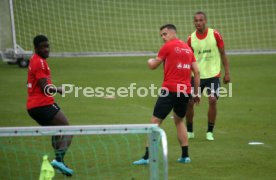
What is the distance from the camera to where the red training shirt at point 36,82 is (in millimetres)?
9445

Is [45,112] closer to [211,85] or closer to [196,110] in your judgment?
[211,85]

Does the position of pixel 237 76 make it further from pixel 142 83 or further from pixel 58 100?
pixel 58 100

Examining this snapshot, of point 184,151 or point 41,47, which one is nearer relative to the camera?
point 41,47

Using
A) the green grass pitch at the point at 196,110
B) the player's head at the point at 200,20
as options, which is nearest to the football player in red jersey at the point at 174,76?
the green grass pitch at the point at 196,110

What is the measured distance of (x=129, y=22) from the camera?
3281cm

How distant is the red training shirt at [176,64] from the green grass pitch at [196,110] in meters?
1.19

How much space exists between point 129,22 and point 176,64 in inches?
906

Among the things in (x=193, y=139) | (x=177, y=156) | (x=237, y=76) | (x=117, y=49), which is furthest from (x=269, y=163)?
(x=117, y=49)

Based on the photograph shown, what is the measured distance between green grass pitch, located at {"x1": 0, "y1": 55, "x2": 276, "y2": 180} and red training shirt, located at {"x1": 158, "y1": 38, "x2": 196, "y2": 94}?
3.89 feet

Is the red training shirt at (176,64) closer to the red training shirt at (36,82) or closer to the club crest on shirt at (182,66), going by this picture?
the club crest on shirt at (182,66)

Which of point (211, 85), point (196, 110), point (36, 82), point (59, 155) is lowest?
point (196, 110)

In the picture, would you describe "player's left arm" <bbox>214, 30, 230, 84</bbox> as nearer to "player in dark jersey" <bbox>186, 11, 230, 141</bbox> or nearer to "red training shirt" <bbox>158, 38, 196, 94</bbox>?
"player in dark jersey" <bbox>186, 11, 230, 141</bbox>

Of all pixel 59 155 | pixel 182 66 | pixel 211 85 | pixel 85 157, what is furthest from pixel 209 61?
pixel 59 155

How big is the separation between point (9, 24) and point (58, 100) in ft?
23.9
